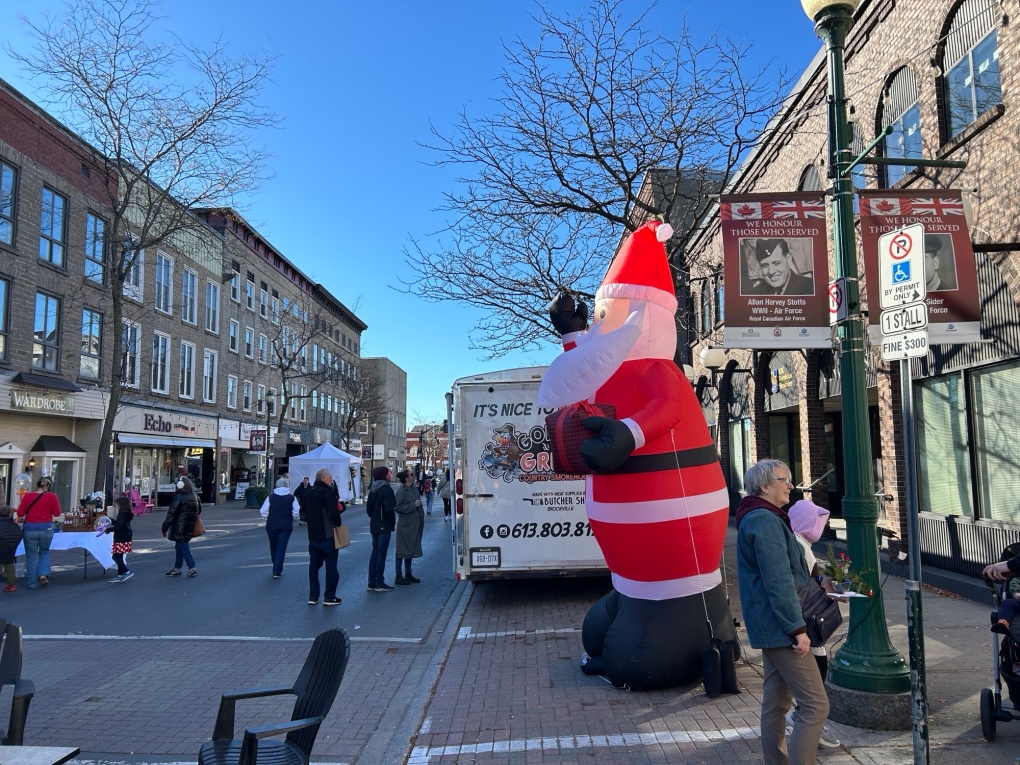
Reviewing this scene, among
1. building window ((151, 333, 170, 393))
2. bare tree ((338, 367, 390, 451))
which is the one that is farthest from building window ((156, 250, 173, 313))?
bare tree ((338, 367, 390, 451))

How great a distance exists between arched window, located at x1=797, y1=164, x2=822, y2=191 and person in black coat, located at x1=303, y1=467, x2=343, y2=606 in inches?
365

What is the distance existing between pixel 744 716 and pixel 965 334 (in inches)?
185

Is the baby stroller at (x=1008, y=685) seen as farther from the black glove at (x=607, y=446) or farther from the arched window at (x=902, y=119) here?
the arched window at (x=902, y=119)

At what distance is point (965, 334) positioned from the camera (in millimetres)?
7527

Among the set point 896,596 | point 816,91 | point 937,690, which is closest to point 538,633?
point 937,690

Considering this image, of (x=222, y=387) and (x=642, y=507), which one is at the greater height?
(x=222, y=387)

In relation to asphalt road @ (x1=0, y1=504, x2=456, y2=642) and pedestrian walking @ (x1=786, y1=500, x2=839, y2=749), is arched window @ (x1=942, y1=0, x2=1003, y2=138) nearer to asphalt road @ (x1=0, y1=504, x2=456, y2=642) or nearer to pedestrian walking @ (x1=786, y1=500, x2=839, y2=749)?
pedestrian walking @ (x1=786, y1=500, x2=839, y2=749)

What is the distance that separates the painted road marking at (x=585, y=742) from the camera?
4.66 m

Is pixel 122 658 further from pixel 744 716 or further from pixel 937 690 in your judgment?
pixel 937 690

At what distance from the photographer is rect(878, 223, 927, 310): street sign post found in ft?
12.5

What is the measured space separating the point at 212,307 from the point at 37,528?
24.4 m

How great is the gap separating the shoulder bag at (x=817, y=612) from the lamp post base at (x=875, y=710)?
0.89 m

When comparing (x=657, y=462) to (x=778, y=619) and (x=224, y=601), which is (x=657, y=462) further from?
(x=224, y=601)

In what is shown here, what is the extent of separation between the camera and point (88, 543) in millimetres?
12008
